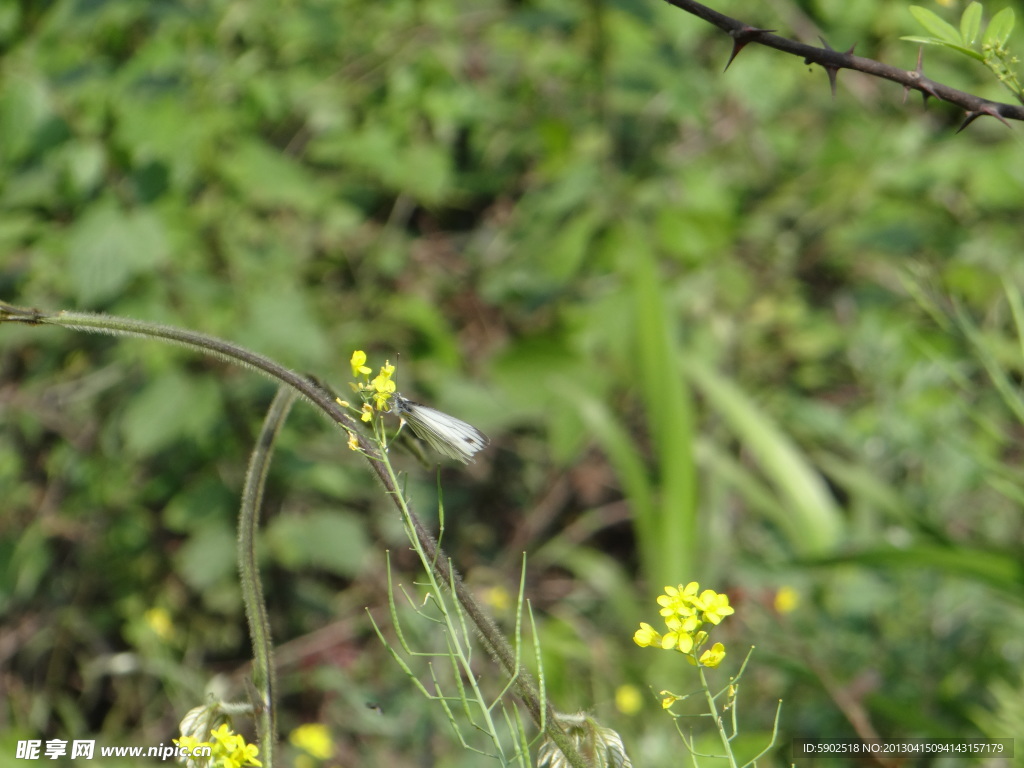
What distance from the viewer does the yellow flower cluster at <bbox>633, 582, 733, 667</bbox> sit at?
817 mm

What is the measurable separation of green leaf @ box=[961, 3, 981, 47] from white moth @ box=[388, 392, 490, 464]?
608mm

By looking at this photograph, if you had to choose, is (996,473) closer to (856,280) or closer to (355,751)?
(355,751)

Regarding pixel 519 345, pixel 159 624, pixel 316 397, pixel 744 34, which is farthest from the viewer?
pixel 519 345

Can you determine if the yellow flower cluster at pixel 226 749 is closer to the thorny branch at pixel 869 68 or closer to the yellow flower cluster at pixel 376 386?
the yellow flower cluster at pixel 376 386

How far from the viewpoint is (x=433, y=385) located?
9.89 ft

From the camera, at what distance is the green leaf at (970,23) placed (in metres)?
0.96

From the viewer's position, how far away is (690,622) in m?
0.82

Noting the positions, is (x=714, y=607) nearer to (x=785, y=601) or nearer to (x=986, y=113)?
(x=986, y=113)

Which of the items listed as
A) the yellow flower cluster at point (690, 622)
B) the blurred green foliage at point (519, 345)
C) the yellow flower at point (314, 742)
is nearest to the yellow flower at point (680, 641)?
the yellow flower cluster at point (690, 622)

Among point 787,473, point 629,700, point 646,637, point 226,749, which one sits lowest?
point 629,700

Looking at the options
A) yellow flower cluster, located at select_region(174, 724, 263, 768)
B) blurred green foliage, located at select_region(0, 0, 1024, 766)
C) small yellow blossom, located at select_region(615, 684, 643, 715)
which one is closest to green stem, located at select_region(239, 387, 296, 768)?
yellow flower cluster, located at select_region(174, 724, 263, 768)

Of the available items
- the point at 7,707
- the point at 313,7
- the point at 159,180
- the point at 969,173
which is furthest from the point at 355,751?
the point at 969,173

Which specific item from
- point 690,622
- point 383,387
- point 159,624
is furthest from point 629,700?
point 383,387

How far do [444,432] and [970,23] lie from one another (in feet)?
2.18
